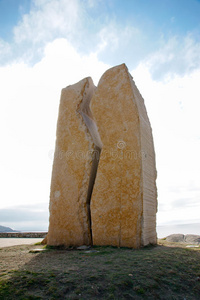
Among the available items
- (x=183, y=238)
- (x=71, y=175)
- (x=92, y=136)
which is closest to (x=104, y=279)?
(x=71, y=175)

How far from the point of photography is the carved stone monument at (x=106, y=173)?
5156 mm

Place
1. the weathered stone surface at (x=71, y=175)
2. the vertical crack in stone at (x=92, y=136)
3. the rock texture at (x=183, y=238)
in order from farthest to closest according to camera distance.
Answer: the rock texture at (x=183, y=238) < the vertical crack in stone at (x=92, y=136) < the weathered stone surface at (x=71, y=175)

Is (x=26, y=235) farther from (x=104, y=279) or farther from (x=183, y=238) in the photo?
(x=104, y=279)

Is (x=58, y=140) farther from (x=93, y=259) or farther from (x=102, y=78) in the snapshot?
(x=93, y=259)

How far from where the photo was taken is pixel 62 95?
6988 mm

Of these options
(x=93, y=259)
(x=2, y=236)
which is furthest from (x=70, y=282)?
(x=2, y=236)

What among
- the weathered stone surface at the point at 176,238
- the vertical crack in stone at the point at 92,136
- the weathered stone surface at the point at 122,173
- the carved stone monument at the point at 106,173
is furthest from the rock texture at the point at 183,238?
the vertical crack in stone at the point at 92,136

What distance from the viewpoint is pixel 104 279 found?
2814 mm

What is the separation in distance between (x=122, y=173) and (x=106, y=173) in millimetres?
372

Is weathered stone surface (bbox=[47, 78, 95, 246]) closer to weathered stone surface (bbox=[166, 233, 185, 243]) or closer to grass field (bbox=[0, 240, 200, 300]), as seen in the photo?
grass field (bbox=[0, 240, 200, 300])

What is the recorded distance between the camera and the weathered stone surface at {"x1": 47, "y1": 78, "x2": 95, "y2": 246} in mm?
5629

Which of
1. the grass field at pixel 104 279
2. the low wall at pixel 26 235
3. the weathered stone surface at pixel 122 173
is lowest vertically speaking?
the grass field at pixel 104 279

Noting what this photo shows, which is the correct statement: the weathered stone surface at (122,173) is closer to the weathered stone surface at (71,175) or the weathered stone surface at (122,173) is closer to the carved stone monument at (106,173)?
the carved stone monument at (106,173)

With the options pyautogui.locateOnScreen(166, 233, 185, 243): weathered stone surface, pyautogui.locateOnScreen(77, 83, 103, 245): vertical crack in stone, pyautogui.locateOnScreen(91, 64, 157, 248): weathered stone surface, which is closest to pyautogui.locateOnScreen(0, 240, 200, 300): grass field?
pyautogui.locateOnScreen(91, 64, 157, 248): weathered stone surface
